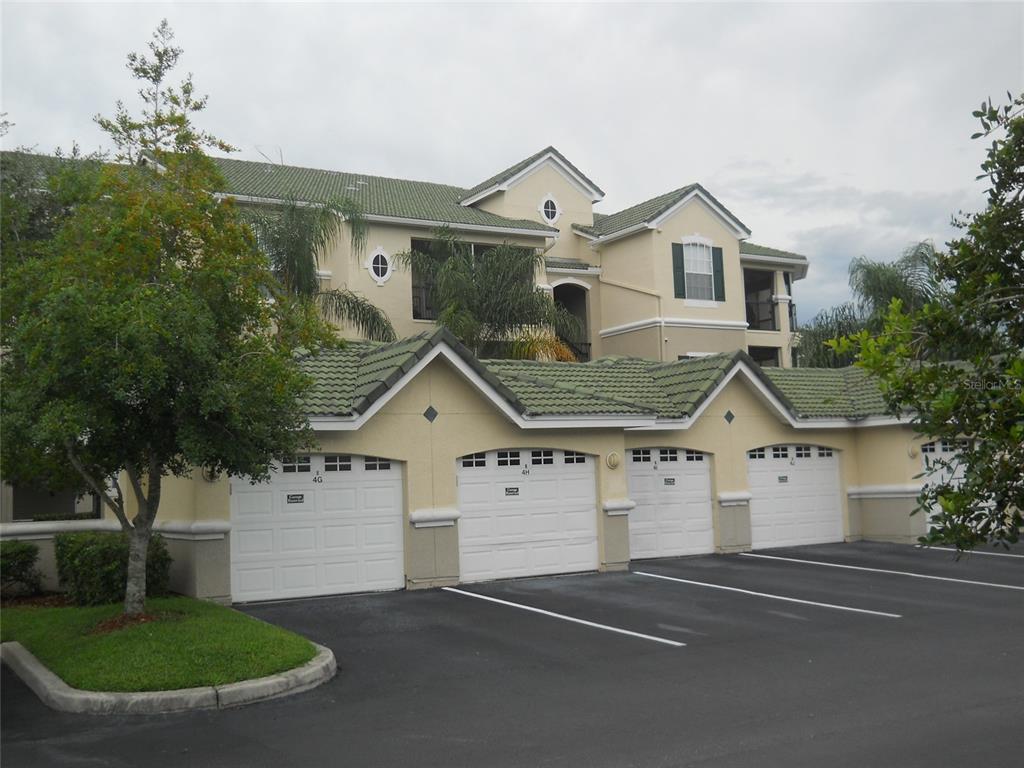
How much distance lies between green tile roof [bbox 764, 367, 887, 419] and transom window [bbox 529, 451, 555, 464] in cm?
660

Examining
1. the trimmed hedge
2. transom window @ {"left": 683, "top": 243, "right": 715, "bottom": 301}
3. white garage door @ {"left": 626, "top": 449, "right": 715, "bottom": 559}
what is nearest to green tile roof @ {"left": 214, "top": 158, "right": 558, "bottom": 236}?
transom window @ {"left": 683, "top": 243, "right": 715, "bottom": 301}

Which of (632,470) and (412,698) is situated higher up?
(632,470)

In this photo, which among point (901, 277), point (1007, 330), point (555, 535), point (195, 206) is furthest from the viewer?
point (901, 277)

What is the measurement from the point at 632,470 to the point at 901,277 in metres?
22.4

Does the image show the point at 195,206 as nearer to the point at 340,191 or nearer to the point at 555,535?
the point at 555,535

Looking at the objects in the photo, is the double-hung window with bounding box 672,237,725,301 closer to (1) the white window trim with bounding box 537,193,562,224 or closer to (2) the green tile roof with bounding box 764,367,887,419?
(1) the white window trim with bounding box 537,193,562,224

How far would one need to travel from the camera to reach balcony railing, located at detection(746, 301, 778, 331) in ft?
131

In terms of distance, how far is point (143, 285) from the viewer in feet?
38.4

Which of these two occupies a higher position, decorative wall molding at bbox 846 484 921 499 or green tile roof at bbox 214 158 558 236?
green tile roof at bbox 214 158 558 236

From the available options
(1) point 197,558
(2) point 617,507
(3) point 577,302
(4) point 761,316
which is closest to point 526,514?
(2) point 617,507

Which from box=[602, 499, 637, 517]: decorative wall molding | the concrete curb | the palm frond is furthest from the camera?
the palm frond

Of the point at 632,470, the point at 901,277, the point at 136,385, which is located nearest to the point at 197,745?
the point at 136,385

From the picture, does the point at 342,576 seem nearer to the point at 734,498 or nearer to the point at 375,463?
the point at 375,463

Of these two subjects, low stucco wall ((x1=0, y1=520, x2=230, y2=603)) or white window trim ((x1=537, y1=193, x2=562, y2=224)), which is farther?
white window trim ((x1=537, y1=193, x2=562, y2=224))
